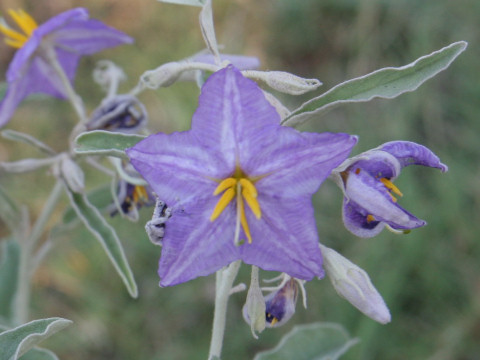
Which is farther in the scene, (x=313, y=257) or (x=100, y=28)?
(x=100, y=28)

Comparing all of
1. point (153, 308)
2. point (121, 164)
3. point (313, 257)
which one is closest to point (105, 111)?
point (121, 164)

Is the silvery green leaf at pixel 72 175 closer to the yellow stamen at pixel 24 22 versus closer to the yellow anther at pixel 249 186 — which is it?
the yellow stamen at pixel 24 22

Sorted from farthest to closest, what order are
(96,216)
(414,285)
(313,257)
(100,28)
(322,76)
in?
(322,76) < (414,285) < (100,28) < (96,216) < (313,257)

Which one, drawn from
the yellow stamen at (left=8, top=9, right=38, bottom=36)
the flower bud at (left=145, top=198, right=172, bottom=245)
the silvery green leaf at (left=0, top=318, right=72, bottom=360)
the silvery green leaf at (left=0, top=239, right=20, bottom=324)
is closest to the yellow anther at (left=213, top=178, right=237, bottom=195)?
the flower bud at (left=145, top=198, right=172, bottom=245)

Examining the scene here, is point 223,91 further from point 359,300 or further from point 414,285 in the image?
point 414,285

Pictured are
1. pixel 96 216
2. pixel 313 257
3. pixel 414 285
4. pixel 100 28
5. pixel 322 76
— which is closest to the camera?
pixel 313 257

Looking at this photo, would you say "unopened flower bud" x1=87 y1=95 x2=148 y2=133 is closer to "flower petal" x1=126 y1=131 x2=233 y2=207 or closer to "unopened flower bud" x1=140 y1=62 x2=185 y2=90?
"unopened flower bud" x1=140 y1=62 x2=185 y2=90

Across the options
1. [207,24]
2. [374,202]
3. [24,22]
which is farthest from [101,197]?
[374,202]
